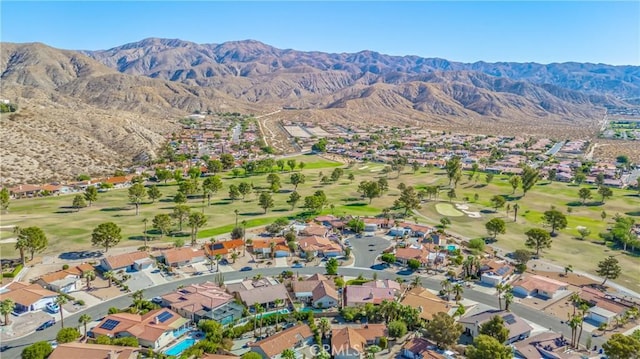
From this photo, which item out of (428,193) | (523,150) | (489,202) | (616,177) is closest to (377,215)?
(428,193)

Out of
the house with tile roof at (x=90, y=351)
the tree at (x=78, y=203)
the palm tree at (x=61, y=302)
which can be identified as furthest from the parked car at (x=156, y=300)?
the tree at (x=78, y=203)

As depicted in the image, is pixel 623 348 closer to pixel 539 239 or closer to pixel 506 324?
pixel 506 324

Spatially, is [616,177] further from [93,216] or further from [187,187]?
[93,216]

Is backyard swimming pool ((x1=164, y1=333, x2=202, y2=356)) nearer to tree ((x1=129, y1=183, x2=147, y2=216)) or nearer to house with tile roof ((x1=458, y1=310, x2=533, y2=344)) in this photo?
house with tile roof ((x1=458, y1=310, x2=533, y2=344))

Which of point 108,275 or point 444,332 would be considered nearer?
point 444,332

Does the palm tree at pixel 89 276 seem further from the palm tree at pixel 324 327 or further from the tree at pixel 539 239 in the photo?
the tree at pixel 539 239

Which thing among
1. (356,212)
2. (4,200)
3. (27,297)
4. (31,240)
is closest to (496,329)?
(27,297)
